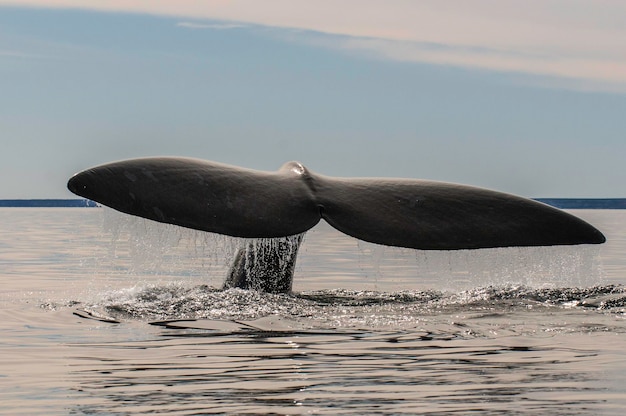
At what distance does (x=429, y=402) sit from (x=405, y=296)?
5421 millimetres

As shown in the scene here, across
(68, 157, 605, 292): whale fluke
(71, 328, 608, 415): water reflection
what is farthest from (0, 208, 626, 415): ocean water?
(68, 157, 605, 292): whale fluke

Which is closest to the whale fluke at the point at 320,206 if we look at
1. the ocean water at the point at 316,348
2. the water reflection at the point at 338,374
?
the ocean water at the point at 316,348

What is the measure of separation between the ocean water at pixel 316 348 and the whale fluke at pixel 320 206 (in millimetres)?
186

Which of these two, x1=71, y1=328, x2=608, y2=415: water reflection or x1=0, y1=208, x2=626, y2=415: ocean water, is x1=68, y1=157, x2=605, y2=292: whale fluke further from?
x1=71, y1=328, x2=608, y2=415: water reflection

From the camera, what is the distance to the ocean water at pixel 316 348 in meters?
6.12

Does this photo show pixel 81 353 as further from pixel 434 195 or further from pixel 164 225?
pixel 434 195

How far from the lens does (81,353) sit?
7906 mm

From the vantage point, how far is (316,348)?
7.93m

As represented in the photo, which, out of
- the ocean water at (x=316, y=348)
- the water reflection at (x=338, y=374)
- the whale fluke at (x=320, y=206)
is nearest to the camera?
the water reflection at (x=338, y=374)

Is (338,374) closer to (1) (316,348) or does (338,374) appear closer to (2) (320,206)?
(1) (316,348)

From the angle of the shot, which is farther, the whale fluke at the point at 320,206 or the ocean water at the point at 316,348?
the whale fluke at the point at 320,206

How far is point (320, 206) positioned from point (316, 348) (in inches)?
40.0

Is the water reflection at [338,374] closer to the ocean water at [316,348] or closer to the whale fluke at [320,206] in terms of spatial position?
the ocean water at [316,348]

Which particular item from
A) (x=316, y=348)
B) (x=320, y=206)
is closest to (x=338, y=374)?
(x=316, y=348)
